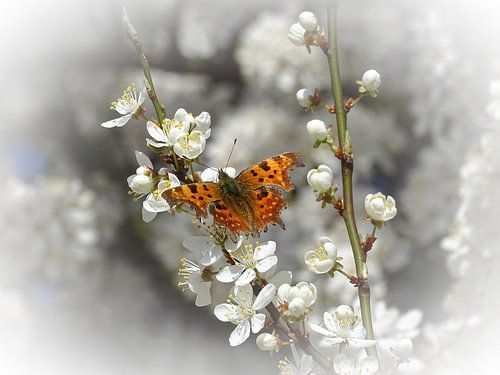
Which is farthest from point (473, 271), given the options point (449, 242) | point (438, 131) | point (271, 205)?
point (271, 205)

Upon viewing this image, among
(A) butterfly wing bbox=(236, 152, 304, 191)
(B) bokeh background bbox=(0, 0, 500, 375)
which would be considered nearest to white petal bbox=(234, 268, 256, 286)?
(A) butterfly wing bbox=(236, 152, 304, 191)

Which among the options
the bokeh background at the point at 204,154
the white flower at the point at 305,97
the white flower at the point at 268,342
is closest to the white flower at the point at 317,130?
the white flower at the point at 305,97

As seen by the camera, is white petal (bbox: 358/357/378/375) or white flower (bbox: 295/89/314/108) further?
white flower (bbox: 295/89/314/108)

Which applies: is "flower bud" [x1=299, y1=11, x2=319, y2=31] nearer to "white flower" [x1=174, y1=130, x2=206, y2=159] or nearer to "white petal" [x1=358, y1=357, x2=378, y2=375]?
"white flower" [x1=174, y1=130, x2=206, y2=159]

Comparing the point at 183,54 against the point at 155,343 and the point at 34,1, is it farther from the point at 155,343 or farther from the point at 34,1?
the point at 155,343

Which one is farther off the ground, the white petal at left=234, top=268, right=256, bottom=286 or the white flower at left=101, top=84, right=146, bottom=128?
the white flower at left=101, top=84, right=146, bottom=128

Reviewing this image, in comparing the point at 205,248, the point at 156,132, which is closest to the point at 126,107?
the point at 156,132
